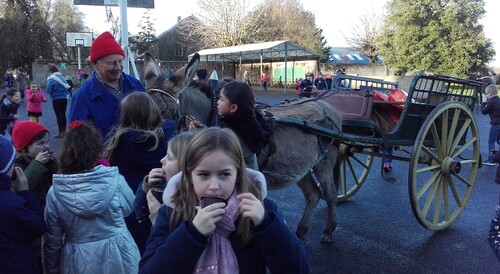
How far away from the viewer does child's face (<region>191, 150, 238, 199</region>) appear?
1477 mm

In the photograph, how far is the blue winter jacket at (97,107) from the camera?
3.00 metres

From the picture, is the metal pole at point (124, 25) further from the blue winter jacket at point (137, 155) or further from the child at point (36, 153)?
the blue winter jacket at point (137, 155)

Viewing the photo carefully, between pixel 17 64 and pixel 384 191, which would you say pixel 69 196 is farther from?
pixel 17 64

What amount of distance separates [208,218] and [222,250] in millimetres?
209

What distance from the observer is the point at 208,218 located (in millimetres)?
1353

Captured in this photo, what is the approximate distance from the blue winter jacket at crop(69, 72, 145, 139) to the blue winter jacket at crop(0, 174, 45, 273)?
35.4 inches

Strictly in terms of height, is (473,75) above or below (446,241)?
above

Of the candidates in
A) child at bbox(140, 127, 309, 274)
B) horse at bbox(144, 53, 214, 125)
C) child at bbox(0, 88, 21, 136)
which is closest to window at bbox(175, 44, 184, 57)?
child at bbox(0, 88, 21, 136)

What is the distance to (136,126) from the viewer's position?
2596 mm

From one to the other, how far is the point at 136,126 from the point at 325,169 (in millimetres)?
2631

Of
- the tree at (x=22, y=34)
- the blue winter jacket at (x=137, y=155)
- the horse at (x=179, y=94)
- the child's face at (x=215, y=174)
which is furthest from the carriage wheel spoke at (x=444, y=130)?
the tree at (x=22, y=34)

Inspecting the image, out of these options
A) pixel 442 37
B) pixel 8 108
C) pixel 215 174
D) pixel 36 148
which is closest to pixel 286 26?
pixel 442 37

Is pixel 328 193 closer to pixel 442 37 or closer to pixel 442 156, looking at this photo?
pixel 442 156

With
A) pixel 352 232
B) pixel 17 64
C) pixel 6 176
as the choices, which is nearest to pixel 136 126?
pixel 6 176
